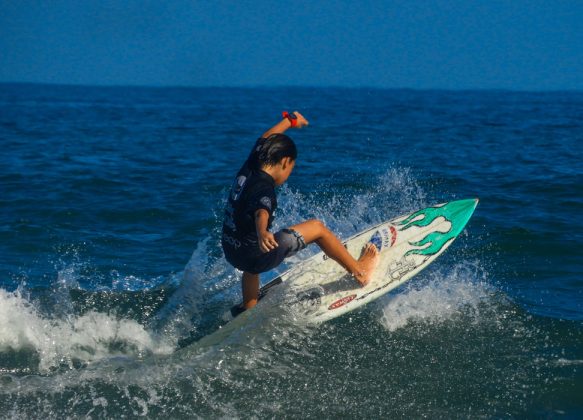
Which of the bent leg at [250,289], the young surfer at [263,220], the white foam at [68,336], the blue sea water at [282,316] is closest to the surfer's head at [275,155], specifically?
the young surfer at [263,220]

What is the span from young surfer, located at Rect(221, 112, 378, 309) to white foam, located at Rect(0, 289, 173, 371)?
3.28ft

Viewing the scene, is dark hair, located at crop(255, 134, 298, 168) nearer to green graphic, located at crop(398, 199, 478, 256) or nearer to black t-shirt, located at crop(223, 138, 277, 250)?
black t-shirt, located at crop(223, 138, 277, 250)

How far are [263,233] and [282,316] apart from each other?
1.17m

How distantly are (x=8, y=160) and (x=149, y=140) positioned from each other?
4.26m

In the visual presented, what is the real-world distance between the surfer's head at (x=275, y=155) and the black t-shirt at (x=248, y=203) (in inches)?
1.7

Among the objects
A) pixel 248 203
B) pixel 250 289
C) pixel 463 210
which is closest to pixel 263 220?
pixel 248 203

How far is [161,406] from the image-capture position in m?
4.93

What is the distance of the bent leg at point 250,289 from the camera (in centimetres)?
615

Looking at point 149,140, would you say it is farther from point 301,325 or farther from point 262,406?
point 262,406

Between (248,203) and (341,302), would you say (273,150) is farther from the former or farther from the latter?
(341,302)

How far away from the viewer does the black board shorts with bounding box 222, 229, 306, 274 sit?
5668mm

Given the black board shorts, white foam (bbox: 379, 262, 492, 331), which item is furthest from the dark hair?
white foam (bbox: 379, 262, 492, 331)

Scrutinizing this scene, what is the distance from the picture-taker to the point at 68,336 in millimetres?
5863

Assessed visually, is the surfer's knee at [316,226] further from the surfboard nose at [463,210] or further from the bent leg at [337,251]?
the surfboard nose at [463,210]
